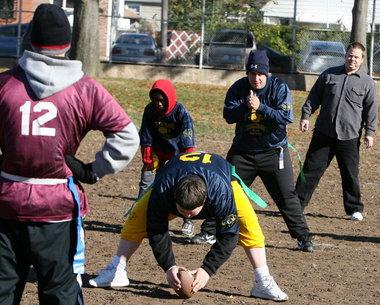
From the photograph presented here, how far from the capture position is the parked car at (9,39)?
30.3m

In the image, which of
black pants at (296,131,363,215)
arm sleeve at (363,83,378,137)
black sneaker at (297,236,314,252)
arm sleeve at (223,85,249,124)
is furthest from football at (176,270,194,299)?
arm sleeve at (363,83,378,137)

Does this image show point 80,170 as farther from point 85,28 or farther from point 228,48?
point 228,48

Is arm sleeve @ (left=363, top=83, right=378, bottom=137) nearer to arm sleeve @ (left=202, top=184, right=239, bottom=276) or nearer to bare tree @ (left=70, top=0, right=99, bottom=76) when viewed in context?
arm sleeve @ (left=202, top=184, right=239, bottom=276)

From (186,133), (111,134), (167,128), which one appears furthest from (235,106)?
(111,134)

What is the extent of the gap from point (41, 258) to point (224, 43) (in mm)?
24191

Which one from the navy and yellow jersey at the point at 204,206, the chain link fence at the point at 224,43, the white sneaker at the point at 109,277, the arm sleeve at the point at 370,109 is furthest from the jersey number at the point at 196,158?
the chain link fence at the point at 224,43

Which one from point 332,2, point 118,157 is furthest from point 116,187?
point 332,2

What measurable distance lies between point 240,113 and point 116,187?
4.16 metres

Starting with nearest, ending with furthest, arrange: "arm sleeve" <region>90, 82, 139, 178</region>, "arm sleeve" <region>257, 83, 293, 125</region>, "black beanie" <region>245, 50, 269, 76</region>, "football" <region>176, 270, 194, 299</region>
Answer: "arm sleeve" <region>90, 82, 139, 178</region>
"football" <region>176, 270, 194, 299</region>
"black beanie" <region>245, 50, 269, 76</region>
"arm sleeve" <region>257, 83, 293, 125</region>

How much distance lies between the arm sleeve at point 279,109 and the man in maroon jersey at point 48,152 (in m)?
3.89

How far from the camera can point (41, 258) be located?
17.4 feet

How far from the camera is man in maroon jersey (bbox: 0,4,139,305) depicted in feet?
17.2

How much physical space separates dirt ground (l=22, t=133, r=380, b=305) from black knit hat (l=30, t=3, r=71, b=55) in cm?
271

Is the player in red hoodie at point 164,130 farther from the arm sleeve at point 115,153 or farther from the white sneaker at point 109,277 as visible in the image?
the arm sleeve at point 115,153
